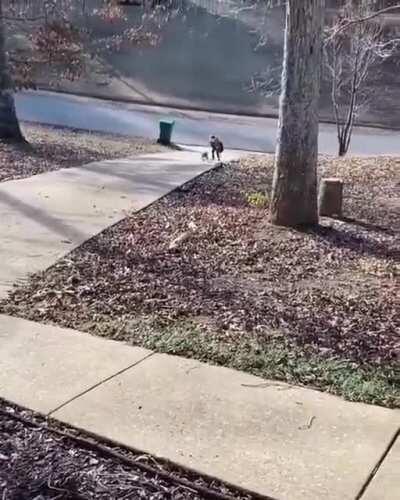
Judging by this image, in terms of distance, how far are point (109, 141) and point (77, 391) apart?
49.6 feet

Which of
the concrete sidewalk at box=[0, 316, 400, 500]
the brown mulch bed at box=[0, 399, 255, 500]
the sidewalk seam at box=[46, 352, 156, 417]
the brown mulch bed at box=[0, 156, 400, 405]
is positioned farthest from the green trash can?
the brown mulch bed at box=[0, 399, 255, 500]

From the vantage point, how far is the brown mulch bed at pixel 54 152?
12016mm

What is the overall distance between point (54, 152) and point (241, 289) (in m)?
8.83

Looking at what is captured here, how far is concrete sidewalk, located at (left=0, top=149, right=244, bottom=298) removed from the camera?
704cm

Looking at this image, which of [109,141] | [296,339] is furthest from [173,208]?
[109,141]

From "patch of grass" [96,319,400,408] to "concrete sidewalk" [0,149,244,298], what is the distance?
1504 millimetres

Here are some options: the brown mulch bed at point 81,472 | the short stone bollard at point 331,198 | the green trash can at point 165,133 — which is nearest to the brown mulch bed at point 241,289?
the short stone bollard at point 331,198

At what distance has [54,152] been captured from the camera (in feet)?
46.5

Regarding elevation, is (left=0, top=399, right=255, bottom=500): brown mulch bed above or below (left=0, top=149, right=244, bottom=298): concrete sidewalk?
above

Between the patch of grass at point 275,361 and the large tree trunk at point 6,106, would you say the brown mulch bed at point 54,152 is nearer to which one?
the large tree trunk at point 6,106

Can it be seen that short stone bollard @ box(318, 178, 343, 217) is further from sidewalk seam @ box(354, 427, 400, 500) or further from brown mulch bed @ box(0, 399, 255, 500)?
brown mulch bed @ box(0, 399, 255, 500)

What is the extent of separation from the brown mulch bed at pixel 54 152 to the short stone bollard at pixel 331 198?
4408 millimetres

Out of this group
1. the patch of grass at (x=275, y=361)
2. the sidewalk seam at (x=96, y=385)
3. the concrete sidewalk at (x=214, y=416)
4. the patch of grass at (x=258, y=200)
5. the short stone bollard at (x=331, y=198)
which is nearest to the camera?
the concrete sidewalk at (x=214, y=416)

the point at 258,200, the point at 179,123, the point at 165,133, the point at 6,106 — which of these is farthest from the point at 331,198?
the point at 179,123
